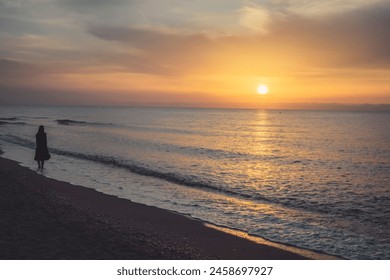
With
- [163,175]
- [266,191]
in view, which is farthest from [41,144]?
[266,191]

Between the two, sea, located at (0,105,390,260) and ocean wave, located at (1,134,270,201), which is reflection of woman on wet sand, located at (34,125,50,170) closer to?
sea, located at (0,105,390,260)

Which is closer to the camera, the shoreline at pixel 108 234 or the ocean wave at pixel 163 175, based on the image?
the shoreline at pixel 108 234

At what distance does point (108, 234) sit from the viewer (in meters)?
9.82

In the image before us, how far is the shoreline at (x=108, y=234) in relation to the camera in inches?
330

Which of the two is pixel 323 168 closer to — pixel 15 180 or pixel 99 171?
pixel 99 171

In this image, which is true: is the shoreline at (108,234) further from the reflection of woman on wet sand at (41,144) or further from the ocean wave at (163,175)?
the reflection of woman on wet sand at (41,144)

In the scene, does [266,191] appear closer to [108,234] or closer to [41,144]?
[108,234]

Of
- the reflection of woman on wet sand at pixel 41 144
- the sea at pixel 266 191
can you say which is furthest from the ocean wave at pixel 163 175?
the reflection of woman on wet sand at pixel 41 144

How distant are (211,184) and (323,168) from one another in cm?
1220

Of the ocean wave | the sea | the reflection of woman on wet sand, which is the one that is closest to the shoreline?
the sea

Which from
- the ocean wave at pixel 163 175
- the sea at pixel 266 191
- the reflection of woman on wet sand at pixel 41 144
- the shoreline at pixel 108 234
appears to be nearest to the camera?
the shoreline at pixel 108 234

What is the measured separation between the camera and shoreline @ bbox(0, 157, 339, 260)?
8391 millimetres
